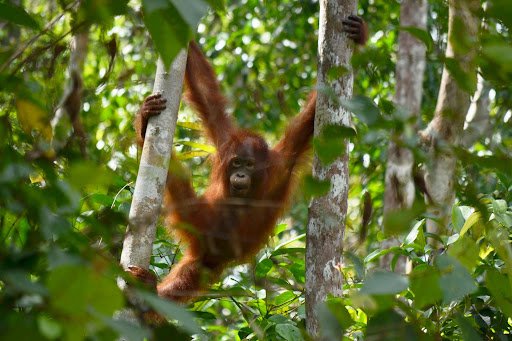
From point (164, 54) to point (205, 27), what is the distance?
27.3 ft

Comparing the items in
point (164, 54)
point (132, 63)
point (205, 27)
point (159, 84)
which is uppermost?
point (205, 27)

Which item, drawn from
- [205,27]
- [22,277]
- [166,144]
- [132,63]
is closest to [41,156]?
[22,277]

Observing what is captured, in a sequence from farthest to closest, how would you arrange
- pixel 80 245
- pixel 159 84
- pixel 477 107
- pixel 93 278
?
pixel 477 107 → pixel 159 84 → pixel 80 245 → pixel 93 278

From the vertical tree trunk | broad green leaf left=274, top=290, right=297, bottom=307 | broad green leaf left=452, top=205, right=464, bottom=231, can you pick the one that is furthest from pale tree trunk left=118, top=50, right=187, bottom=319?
broad green leaf left=452, top=205, right=464, bottom=231

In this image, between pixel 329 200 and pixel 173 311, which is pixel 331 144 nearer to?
pixel 173 311

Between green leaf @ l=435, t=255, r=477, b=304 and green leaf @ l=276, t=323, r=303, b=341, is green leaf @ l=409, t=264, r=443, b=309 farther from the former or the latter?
green leaf @ l=276, t=323, r=303, b=341

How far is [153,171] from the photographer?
9.46ft

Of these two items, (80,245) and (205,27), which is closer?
(80,245)

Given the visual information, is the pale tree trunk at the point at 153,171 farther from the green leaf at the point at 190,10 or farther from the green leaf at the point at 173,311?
the green leaf at the point at 190,10

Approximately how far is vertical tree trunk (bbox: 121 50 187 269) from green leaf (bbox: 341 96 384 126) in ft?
4.97

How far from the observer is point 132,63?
8.59 metres

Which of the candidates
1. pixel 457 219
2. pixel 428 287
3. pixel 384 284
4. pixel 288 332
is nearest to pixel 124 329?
pixel 384 284

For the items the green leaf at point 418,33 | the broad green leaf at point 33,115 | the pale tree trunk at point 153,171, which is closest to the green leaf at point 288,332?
the pale tree trunk at point 153,171

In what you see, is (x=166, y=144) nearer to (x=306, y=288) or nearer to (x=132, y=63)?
(x=306, y=288)
